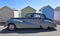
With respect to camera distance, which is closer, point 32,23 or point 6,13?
point 32,23

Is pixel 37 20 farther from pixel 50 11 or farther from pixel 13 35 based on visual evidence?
pixel 50 11

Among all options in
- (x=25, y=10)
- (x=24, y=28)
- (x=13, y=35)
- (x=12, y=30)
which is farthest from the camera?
Result: (x=25, y=10)

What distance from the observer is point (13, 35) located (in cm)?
808

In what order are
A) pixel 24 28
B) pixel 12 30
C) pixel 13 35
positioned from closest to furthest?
pixel 13 35, pixel 12 30, pixel 24 28

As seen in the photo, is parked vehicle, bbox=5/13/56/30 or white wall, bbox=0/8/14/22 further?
white wall, bbox=0/8/14/22

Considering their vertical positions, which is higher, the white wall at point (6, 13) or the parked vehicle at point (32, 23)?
the white wall at point (6, 13)

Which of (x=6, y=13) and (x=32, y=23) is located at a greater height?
(x=6, y=13)

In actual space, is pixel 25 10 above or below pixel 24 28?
above

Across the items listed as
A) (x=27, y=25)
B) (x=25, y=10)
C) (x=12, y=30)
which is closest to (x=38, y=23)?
(x=27, y=25)

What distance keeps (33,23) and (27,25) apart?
565 millimetres

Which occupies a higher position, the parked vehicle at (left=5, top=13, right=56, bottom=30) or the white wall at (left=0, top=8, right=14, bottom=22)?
the white wall at (left=0, top=8, right=14, bottom=22)

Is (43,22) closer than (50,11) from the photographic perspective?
Yes

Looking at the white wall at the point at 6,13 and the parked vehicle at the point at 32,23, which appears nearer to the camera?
the parked vehicle at the point at 32,23

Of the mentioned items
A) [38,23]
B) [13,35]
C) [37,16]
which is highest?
[37,16]
